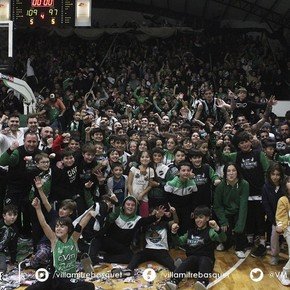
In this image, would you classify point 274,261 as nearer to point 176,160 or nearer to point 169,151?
point 176,160

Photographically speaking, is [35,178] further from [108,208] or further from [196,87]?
[196,87]

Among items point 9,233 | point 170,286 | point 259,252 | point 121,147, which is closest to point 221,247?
point 259,252

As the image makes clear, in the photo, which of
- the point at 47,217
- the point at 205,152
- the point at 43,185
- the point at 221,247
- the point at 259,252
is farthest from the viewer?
the point at 205,152

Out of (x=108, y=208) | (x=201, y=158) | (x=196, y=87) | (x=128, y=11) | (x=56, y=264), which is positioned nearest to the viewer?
(x=56, y=264)

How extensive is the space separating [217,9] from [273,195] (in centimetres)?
1620

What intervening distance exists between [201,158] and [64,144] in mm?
1897

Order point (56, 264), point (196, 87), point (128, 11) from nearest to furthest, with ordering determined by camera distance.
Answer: point (56, 264) → point (196, 87) → point (128, 11)

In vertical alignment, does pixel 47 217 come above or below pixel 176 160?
below

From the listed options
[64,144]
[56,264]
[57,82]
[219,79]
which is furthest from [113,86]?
[56,264]

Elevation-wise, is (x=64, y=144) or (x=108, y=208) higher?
(x=64, y=144)

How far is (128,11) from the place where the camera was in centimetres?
2127

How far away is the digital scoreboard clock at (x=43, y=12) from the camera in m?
11.3

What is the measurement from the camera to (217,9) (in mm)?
20453

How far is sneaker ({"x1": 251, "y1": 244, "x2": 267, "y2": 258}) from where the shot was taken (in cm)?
593
